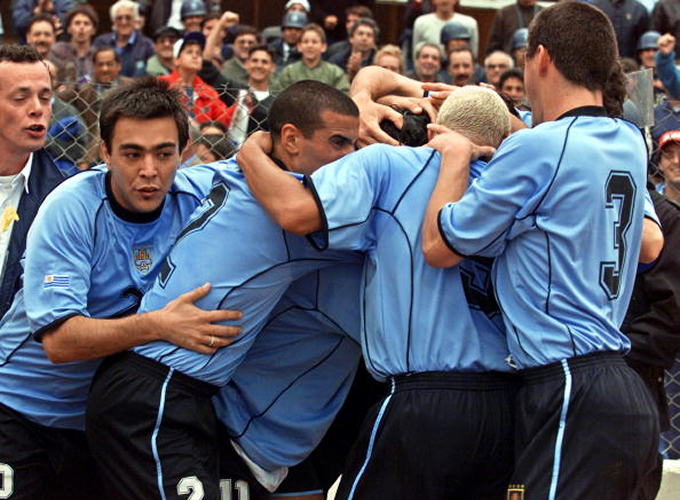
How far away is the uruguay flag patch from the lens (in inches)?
143

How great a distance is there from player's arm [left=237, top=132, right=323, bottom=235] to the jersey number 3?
0.87 metres

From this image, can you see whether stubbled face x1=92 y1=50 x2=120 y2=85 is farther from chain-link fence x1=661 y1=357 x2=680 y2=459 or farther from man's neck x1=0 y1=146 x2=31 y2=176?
chain-link fence x1=661 y1=357 x2=680 y2=459

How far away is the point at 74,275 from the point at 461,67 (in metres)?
7.68

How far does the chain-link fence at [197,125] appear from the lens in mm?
6488

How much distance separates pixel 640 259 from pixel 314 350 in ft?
3.88

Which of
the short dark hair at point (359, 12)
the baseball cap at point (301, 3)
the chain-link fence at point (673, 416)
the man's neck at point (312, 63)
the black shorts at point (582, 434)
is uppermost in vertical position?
the baseball cap at point (301, 3)

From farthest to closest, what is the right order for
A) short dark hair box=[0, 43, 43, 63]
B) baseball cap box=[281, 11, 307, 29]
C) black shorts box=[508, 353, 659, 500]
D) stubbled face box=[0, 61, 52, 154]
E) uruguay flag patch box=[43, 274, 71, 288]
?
baseball cap box=[281, 11, 307, 29], short dark hair box=[0, 43, 43, 63], stubbled face box=[0, 61, 52, 154], uruguay flag patch box=[43, 274, 71, 288], black shorts box=[508, 353, 659, 500]

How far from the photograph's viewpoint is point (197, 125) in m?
6.86

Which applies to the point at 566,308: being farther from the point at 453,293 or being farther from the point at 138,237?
the point at 138,237

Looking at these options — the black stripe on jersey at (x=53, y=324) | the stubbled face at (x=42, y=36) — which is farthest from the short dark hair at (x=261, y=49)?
the black stripe on jersey at (x=53, y=324)

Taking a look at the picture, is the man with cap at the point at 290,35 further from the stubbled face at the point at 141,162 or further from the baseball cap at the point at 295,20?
the stubbled face at the point at 141,162

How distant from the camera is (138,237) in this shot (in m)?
3.86

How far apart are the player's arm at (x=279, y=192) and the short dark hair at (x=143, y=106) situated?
412 millimetres

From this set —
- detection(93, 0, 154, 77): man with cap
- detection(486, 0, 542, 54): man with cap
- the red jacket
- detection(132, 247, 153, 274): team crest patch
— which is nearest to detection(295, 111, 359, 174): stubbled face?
detection(132, 247, 153, 274): team crest patch
